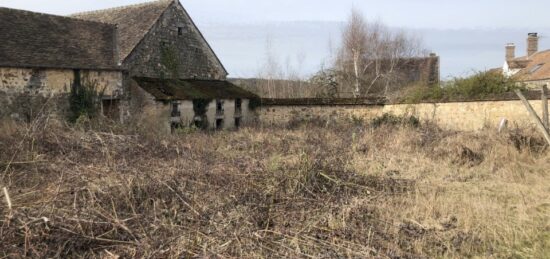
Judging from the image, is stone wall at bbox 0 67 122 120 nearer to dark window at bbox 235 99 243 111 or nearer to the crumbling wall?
the crumbling wall

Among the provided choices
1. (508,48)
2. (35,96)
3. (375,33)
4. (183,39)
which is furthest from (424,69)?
(35,96)

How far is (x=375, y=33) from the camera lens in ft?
120

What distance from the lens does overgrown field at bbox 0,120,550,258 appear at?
5.01 meters

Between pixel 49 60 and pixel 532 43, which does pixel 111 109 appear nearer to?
pixel 49 60

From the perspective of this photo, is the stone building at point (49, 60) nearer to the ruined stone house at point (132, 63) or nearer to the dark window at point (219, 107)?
the ruined stone house at point (132, 63)

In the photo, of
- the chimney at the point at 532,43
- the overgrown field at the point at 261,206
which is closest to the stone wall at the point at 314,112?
the overgrown field at the point at 261,206

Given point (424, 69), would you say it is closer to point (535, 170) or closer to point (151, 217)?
point (535, 170)

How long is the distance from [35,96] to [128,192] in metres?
13.0

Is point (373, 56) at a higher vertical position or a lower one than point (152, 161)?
higher

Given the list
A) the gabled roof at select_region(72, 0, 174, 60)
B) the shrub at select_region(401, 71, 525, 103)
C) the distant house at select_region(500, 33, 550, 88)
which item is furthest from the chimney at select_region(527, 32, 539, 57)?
the gabled roof at select_region(72, 0, 174, 60)

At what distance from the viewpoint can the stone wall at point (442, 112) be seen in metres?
16.2

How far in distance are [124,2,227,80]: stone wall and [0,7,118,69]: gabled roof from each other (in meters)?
1.39

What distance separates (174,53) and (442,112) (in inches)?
520

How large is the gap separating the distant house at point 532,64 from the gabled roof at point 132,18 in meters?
22.4
